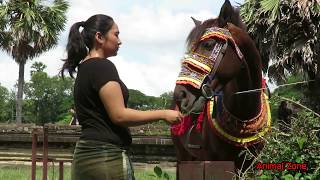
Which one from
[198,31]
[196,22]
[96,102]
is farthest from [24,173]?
[96,102]

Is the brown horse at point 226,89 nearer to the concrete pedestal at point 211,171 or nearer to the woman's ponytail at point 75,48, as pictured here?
the woman's ponytail at point 75,48

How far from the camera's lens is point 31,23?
26.4 metres

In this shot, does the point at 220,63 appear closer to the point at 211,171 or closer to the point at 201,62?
the point at 201,62

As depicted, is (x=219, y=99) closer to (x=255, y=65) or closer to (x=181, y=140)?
(x=255, y=65)

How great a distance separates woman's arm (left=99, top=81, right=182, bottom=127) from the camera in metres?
3.35

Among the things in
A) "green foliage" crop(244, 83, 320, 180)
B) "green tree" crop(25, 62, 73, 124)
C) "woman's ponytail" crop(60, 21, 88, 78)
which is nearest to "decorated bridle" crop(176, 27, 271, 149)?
"green foliage" crop(244, 83, 320, 180)

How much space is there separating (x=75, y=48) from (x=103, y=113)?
49 centimetres

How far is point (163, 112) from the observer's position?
3342 millimetres

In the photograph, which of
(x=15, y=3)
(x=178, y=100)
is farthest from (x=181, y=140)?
(x=15, y=3)

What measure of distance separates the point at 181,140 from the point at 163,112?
11.8 ft

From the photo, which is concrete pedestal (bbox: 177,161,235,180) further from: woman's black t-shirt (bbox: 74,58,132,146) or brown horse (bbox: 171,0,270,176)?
brown horse (bbox: 171,0,270,176)

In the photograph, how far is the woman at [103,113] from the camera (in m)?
3.39

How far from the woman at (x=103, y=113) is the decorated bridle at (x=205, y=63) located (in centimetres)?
123

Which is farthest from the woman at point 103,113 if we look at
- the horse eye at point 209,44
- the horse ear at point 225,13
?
Answer: the horse ear at point 225,13
